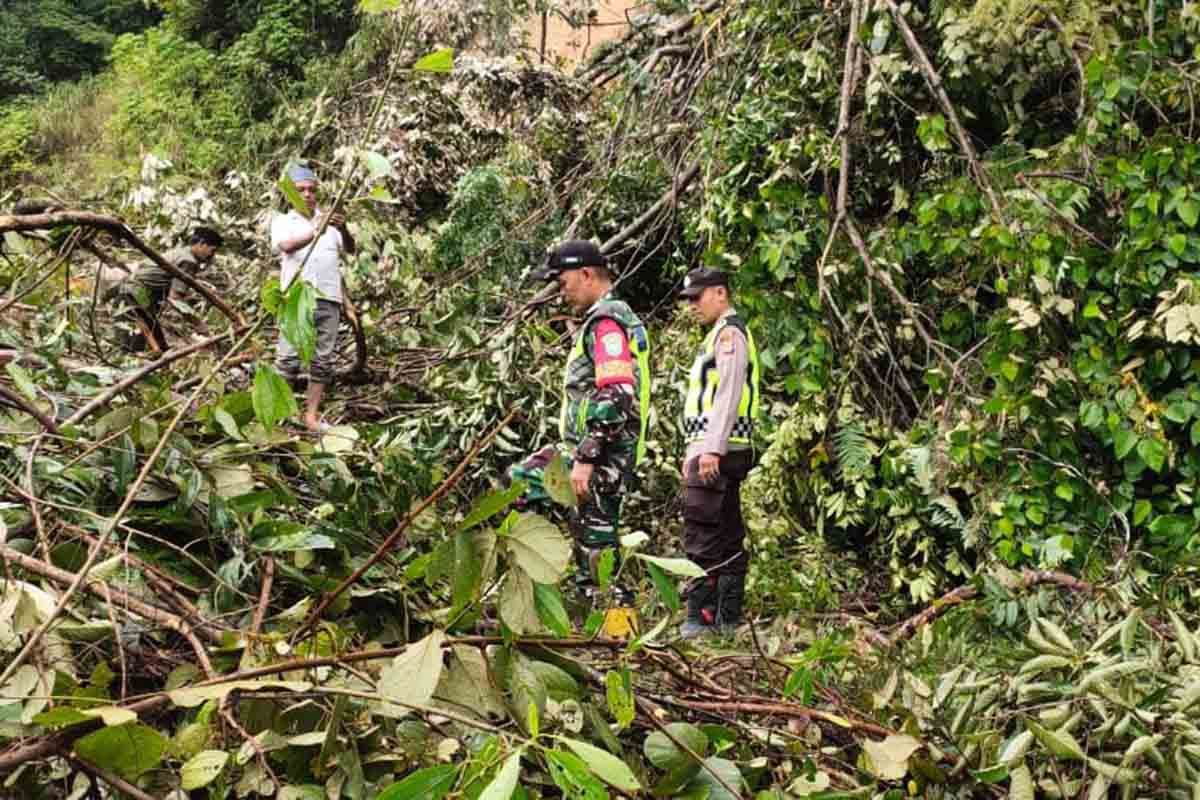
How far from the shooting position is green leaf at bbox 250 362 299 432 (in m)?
1.81

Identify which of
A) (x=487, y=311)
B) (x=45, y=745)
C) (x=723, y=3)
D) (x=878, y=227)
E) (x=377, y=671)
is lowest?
(x=487, y=311)

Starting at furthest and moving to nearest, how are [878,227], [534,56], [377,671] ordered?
[534,56]
[878,227]
[377,671]

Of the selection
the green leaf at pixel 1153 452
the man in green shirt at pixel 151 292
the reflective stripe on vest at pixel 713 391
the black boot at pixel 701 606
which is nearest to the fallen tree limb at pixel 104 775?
the man in green shirt at pixel 151 292

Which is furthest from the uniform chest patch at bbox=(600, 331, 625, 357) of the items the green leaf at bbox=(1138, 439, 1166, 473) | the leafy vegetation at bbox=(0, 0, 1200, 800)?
the green leaf at bbox=(1138, 439, 1166, 473)

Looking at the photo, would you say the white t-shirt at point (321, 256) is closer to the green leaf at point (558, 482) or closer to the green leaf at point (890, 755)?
the green leaf at point (558, 482)

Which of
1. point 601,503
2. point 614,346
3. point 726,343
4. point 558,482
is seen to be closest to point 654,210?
point 726,343

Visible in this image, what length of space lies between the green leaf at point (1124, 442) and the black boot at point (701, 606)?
174cm

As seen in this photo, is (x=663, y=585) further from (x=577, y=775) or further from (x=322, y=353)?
(x=322, y=353)

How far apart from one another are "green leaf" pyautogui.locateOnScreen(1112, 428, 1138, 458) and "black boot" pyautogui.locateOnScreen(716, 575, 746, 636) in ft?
5.35

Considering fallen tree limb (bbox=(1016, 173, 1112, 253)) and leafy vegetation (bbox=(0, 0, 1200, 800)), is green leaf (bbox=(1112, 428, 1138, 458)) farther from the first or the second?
fallen tree limb (bbox=(1016, 173, 1112, 253))

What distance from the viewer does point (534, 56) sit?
31.2 ft

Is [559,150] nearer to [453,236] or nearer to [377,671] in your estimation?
[453,236]

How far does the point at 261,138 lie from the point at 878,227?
7.32 meters

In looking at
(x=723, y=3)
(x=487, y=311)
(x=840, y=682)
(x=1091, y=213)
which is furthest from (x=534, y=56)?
(x=840, y=682)
